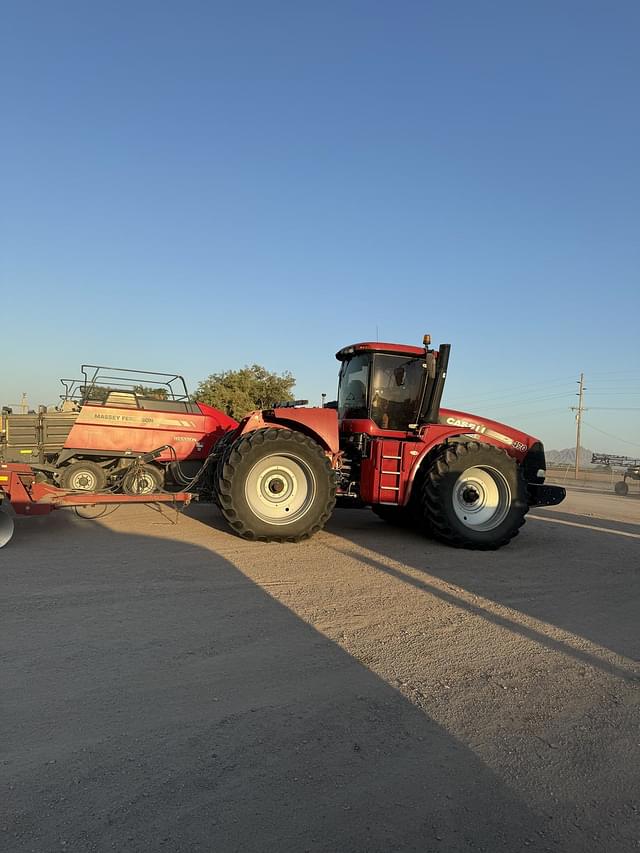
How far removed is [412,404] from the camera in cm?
821

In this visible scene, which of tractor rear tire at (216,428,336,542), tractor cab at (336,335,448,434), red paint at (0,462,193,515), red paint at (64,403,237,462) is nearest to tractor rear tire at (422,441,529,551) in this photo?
tractor cab at (336,335,448,434)

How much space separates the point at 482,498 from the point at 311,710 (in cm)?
549

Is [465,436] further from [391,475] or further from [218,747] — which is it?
[218,747]

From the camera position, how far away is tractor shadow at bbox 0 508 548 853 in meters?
2.16

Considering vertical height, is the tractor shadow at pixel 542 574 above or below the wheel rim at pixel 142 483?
below

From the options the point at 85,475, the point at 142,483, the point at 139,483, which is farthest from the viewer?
the point at 85,475

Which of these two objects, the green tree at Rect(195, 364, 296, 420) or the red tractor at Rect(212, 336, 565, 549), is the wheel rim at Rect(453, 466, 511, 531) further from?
the green tree at Rect(195, 364, 296, 420)

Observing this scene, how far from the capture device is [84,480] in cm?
1049

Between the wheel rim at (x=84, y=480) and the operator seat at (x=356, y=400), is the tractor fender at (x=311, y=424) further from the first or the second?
the wheel rim at (x=84, y=480)

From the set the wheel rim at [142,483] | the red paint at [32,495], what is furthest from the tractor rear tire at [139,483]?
the red paint at [32,495]

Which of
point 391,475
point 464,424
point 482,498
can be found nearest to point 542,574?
point 482,498

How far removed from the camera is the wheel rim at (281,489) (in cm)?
734

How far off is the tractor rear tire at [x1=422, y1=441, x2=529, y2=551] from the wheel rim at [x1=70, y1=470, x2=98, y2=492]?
6.20 m

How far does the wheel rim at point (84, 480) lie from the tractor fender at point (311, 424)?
4086mm
